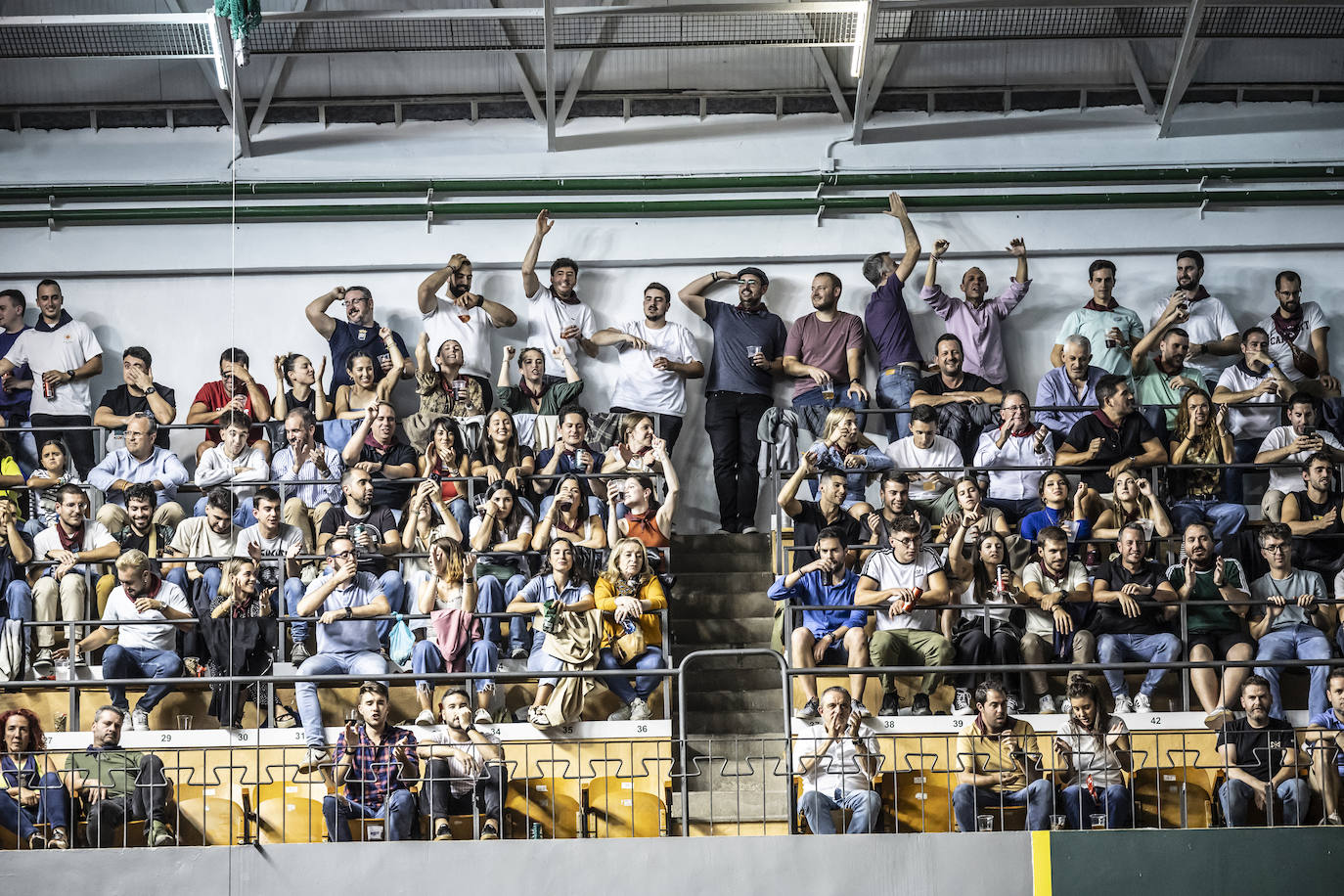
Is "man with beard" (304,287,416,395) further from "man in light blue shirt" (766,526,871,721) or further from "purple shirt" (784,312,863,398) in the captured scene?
"man in light blue shirt" (766,526,871,721)

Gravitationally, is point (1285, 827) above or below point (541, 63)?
below

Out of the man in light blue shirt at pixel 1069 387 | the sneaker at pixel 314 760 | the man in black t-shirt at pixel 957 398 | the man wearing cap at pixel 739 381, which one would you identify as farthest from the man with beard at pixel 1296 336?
the sneaker at pixel 314 760

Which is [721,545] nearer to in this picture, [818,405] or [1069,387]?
[818,405]

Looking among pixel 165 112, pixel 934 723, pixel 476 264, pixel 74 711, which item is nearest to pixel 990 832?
pixel 934 723

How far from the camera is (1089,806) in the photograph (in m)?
7.22

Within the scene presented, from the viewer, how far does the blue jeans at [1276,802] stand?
725 cm

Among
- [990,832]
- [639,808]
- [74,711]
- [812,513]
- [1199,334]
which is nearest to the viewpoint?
[990,832]

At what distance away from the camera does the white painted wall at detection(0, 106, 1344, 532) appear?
11.1 m

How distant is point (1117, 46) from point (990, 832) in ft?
22.1

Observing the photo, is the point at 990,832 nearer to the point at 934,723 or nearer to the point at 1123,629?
the point at 934,723

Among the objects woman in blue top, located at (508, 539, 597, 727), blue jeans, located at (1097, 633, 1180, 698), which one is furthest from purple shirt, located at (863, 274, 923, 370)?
woman in blue top, located at (508, 539, 597, 727)

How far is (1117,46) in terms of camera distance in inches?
446

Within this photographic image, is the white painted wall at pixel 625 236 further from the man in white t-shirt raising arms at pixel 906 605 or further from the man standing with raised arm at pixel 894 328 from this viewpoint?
the man in white t-shirt raising arms at pixel 906 605

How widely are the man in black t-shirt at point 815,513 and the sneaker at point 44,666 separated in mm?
4299
